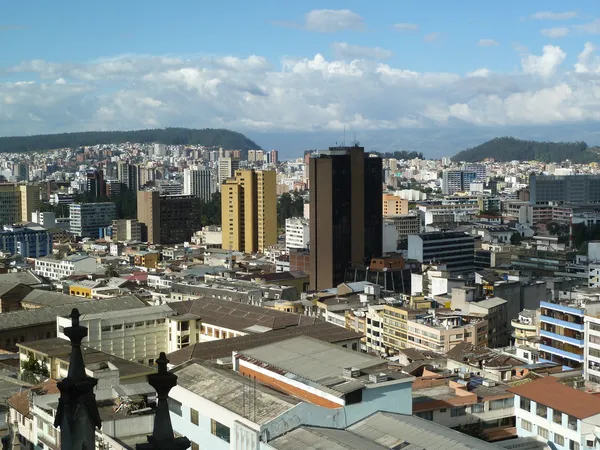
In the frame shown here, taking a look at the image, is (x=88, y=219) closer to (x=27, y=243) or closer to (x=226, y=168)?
(x=27, y=243)

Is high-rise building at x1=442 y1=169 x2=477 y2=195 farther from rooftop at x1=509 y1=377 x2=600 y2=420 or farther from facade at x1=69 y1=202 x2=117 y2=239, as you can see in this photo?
rooftop at x1=509 y1=377 x2=600 y2=420

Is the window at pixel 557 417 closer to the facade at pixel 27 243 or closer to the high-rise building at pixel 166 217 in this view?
the facade at pixel 27 243

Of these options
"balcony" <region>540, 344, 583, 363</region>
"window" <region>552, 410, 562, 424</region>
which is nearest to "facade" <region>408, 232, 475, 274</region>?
"balcony" <region>540, 344, 583, 363</region>

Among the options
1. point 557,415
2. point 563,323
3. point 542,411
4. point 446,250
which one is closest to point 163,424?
point 557,415

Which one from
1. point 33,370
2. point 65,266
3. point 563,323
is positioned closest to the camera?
A: point 33,370

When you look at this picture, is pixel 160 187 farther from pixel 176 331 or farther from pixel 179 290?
pixel 176 331

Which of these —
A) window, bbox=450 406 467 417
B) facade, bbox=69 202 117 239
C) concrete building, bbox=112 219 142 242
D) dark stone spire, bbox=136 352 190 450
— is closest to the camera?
dark stone spire, bbox=136 352 190 450
